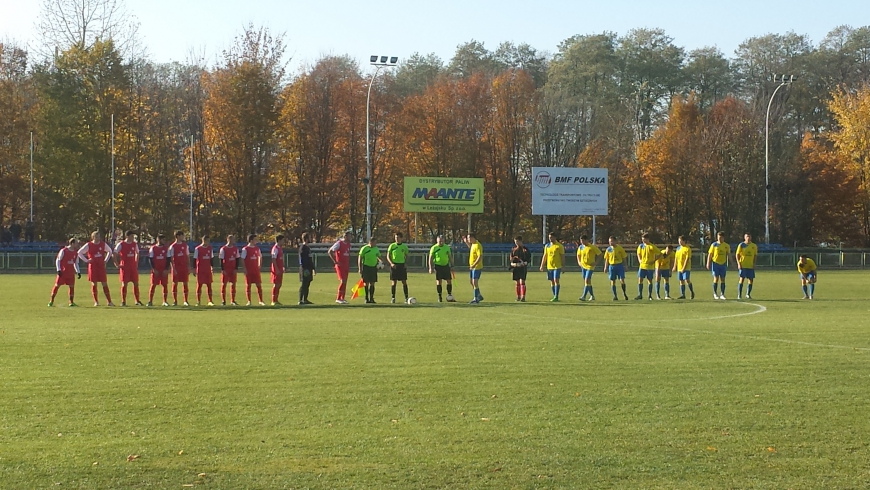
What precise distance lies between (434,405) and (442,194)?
151ft

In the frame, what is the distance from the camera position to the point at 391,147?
61812 millimetres

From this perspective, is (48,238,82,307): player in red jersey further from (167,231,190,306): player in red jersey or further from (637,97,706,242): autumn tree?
(637,97,706,242): autumn tree

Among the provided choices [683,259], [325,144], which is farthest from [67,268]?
[325,144]

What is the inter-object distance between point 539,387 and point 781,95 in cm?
6580

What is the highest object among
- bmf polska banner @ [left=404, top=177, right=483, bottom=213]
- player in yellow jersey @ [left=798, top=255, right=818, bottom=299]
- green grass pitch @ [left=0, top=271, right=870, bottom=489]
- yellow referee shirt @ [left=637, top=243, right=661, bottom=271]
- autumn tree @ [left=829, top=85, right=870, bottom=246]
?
autumn tree @ [left=829, top=85, right=870, bottom=246]

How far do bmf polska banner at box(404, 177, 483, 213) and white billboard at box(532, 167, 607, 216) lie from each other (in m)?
3.56

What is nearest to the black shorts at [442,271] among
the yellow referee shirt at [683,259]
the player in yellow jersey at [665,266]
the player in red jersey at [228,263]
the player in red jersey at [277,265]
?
the player in red jersey at [277,265]

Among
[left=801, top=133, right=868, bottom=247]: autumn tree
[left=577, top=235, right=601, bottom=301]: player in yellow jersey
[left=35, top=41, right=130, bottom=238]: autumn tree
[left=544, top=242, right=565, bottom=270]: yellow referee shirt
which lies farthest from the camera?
[left=801, top=133, right=868, bottom=247]: autumn tree

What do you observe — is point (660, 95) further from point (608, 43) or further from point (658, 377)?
point (658, 377)

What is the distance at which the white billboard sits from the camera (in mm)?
54750

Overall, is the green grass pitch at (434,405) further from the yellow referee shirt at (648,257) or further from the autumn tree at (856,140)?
the autumn tree at (856,140)

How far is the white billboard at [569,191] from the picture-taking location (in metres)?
54.8

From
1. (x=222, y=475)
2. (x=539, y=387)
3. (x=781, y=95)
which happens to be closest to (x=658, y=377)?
(x=539, y=387)

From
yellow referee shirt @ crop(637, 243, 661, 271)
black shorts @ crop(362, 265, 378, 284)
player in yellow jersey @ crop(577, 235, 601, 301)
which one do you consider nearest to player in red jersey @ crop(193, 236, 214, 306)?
black shorts @ crop(362, 265, 378, 284)
